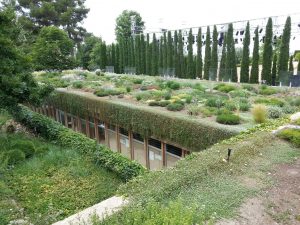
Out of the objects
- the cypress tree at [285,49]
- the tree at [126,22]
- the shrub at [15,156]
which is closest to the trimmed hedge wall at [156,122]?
the shrub at [15,156]

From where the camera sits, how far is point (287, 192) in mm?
4855

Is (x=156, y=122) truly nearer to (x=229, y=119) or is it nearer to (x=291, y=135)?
(x=229, y=119)

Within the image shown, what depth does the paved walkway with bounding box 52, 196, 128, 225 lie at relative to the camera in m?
4.04

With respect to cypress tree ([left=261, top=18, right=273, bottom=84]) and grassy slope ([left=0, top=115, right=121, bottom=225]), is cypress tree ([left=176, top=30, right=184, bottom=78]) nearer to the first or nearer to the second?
cypress tree ([left=261, top=18, right=273, bottom=84])

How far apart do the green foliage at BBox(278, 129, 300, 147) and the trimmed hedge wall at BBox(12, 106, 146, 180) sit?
4271mm

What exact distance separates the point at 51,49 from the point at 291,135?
27.1m

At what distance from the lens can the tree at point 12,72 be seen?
1159 centimetres

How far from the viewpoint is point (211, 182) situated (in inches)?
199

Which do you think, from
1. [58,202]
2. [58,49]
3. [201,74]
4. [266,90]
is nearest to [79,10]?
[58,49]

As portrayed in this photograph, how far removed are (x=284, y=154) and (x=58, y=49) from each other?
27.8 meters

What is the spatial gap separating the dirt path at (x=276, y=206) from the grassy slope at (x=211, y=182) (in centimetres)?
14

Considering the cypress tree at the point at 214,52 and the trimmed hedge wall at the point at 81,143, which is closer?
the trimmed hedge wall at the point at 81,143

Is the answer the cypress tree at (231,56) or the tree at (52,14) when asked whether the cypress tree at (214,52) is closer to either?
the cypress tree at (231,56)

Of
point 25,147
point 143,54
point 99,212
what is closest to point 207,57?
point 143,54
